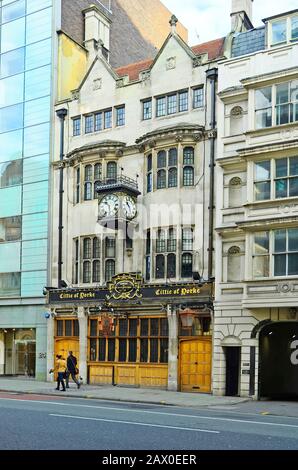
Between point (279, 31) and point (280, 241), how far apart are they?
844 centimetres

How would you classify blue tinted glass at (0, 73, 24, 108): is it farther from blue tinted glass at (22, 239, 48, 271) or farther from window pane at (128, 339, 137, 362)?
window pane at (128, 339, 137, 362)

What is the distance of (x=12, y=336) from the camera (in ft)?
116

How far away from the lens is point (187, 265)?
28.5 m

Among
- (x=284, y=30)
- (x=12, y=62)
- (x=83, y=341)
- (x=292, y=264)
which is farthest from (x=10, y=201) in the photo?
(x=292, y=264)

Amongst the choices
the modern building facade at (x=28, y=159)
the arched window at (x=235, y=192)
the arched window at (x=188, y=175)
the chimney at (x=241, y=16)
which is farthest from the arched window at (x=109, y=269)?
the chimney at (x=241, y=16)

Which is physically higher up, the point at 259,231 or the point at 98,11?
the point at 98,11

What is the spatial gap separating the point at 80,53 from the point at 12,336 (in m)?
15.5

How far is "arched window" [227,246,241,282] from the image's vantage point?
26.4 metres

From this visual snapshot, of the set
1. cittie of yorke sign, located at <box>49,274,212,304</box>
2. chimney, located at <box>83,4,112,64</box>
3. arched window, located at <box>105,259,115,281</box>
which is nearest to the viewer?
cittie of yorke sign, located at <box>49,274,212,304</box>

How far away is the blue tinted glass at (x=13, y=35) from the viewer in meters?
36.4

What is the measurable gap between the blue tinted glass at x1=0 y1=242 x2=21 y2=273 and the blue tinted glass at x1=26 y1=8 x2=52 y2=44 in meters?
10.9

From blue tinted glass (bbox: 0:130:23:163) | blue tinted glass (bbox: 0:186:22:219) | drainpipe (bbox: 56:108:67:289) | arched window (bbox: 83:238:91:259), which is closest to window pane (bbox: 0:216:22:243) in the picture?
blue tinted glass (bbox: 0:186:22:219)

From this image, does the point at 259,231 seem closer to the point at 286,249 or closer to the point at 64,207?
the point at 286,249
